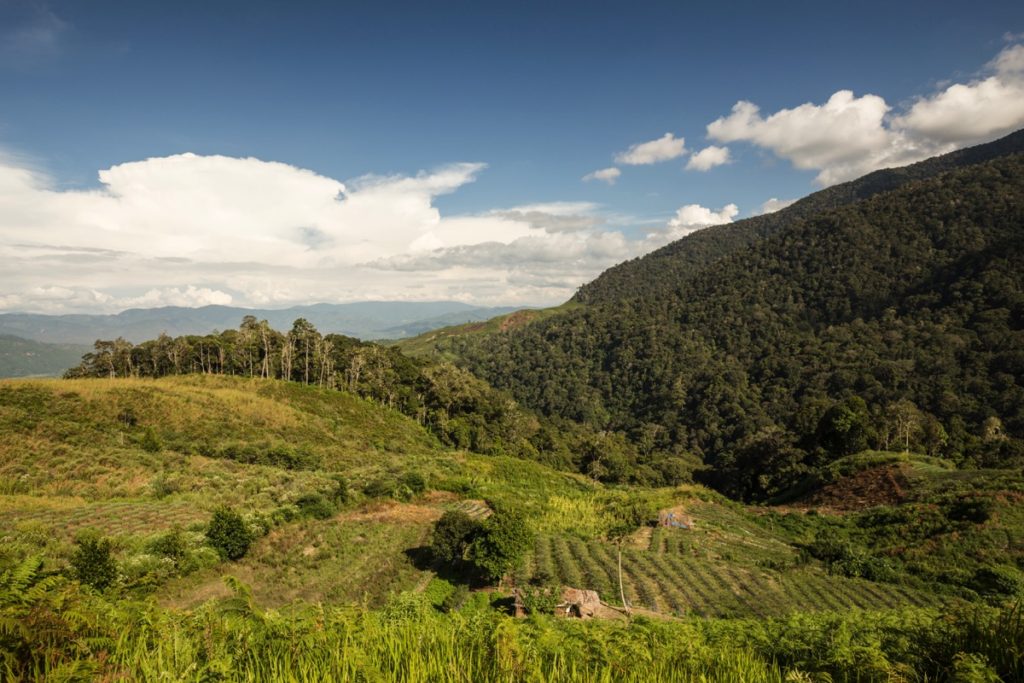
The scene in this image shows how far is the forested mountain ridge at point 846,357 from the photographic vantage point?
74312 millimetres

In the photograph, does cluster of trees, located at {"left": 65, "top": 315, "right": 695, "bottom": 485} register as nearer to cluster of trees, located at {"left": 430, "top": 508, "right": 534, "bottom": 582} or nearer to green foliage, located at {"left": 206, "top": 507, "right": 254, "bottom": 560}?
cluster of trees, located at {"left": 430, "top": 508, "right": 534, "bottom": 582}

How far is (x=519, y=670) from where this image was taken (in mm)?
2443

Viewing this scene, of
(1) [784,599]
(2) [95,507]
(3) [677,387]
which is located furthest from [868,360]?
(2) [95,507]

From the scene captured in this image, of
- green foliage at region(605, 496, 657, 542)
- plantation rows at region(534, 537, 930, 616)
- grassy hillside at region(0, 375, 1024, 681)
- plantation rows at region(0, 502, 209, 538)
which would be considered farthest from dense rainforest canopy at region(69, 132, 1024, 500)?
plantation rows at region(0, 502, 209, 538)

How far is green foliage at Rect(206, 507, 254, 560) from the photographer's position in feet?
67.5

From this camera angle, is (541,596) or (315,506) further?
(315,506)

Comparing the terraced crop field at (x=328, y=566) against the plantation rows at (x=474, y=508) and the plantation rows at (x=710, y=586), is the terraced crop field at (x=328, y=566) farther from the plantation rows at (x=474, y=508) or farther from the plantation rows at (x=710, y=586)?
the plantation rows at (x=710, y=586)

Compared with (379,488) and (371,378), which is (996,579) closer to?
(379,488)

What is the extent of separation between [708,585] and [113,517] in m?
30.0

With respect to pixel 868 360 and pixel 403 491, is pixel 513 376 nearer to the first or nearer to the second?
pixel 868 360

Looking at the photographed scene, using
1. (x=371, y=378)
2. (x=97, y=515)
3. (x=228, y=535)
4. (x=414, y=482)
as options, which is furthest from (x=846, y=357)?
(x=97, y=515)

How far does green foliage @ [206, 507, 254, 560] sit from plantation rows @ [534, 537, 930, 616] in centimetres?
1453

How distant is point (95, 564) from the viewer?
47.6ft

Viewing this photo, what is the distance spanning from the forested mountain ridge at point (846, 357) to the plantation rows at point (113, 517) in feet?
195
